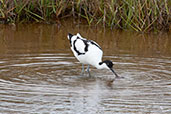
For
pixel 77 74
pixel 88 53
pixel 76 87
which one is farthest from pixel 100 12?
pixel 76 87

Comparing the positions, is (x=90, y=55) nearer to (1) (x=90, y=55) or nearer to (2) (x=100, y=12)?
(1) (x=90, y=55)

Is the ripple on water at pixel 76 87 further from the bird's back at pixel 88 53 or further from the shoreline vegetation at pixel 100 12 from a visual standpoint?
the shoreline vegetation at pixel 100 12

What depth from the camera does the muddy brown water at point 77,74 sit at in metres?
6.22

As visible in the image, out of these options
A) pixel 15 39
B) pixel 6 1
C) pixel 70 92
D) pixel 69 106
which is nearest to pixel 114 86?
pixel 70 92

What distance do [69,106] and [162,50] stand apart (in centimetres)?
418

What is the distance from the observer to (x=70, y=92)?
6824mm

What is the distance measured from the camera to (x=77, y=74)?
8.20m

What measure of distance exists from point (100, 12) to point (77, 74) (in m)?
3.73

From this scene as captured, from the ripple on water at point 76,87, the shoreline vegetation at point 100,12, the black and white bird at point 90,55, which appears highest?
the shoreline vegetation at point 100,12

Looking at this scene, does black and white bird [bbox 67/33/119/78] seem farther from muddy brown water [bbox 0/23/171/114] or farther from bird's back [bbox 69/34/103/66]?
muddy brown water [bbox 0/23/171/114]

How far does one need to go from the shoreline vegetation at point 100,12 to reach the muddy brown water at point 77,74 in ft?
0.89

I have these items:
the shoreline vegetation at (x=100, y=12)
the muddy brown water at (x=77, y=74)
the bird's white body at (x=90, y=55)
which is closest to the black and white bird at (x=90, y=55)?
the bird's white body at (x=90, y=55)

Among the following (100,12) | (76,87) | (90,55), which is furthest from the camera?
(100,12)

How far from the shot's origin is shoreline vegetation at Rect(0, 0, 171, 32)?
10.9 meters
